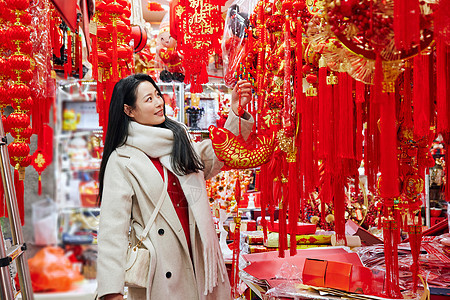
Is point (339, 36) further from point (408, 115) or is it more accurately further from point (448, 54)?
point (408, 115)

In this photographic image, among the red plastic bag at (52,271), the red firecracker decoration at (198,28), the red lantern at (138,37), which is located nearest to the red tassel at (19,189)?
the red firecracker decoration at (198,28)

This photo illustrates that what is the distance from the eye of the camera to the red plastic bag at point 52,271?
1.12ft

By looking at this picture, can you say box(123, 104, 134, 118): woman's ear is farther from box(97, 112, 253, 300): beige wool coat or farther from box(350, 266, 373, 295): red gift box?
box(350, 266, 373, 295): red gift box

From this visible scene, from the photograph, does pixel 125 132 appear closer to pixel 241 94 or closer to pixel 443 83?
pixel 241 94

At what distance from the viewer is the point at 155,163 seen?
1.46 metres

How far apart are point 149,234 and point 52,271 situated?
3.42 feet

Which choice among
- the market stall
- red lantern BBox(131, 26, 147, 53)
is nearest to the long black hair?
the market stall

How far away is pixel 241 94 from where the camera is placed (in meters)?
1.39

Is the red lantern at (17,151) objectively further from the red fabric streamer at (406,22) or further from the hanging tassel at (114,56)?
the red fabric streamer at (406,22)

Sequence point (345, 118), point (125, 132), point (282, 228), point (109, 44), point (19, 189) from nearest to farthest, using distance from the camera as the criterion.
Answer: point (345, 118), point (282, 228), point (125, 132), point (19, 189), point (109, 44)

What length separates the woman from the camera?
1.35 metres

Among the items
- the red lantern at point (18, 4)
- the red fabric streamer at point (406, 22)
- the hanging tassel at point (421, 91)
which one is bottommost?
the hanging tassel at point (421, 91)

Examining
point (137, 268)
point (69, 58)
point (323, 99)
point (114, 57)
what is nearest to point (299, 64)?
point (323, 99)

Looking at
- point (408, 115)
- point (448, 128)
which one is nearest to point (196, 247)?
point (408, 115)
